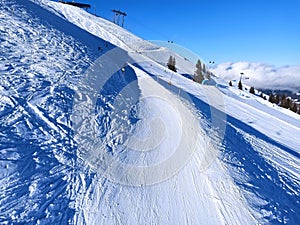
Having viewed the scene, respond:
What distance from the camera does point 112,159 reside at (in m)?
7.04

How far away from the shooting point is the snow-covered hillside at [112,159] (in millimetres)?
5344

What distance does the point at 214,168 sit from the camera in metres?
8.09

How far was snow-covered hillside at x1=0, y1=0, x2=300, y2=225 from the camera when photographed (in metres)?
5.34

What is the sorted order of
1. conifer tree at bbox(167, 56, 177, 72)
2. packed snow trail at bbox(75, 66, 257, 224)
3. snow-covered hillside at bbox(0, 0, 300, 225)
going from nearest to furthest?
snow-covered hillside at bbox(0, 0, 300, 225), packed snow trail at bbox(75, 66, 257, 224), conifer tree at bbox(167, 56, 177, 72)

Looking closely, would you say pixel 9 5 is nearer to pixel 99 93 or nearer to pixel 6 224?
pixel 99 93

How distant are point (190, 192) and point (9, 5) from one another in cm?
1854

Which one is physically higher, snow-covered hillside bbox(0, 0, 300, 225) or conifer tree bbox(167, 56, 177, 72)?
conifer tree bbox(167, 56, 177, 72)

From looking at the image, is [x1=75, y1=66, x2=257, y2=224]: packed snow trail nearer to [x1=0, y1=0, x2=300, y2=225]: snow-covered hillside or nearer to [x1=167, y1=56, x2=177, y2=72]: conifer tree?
[x1=0, y1=0, x2=300, y2=225]: snow-covered hillside

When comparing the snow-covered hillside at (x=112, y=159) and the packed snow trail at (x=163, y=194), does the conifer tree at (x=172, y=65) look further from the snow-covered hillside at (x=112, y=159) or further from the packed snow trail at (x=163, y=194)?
the packed snow trail at (x=163, y=194)

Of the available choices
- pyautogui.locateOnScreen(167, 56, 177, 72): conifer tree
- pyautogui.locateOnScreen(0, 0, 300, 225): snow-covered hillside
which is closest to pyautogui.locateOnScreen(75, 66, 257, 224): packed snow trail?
pyautogui.locateOnScreen(0, 0, 300, 225): snow-covered hillside

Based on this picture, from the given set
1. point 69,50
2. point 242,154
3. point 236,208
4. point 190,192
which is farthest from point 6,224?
point 69,50

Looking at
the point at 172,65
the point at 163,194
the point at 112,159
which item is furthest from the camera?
the point at 172,65

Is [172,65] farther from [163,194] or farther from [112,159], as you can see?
[163,194]

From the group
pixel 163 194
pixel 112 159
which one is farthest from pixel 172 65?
pixel 163 194
